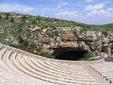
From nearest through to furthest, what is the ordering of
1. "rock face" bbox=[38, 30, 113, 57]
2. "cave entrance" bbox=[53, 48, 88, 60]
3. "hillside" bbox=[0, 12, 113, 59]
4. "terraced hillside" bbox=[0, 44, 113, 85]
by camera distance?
"terraced hillside" bbox=[0, 44, 113, 85]
"hillside" bbox=[0, 12, 113, 59]
"rock face" bbox=[38, 30, 113, 57]
"cave entrance" bbox=[53, 48, 88, 60]

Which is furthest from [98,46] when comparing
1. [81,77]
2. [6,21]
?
[81,77]

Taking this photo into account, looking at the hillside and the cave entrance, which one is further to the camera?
the cave entrance

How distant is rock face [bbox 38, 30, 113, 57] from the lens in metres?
41.3

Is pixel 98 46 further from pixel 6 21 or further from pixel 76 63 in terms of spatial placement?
pixel 6 21

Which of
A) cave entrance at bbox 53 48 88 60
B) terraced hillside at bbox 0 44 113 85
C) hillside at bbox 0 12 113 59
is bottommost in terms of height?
cave entrance at bbox 53 48 88 60

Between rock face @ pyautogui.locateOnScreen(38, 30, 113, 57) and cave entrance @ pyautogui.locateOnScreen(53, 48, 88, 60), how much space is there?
126cm

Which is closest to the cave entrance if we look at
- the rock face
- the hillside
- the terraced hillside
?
the rock face

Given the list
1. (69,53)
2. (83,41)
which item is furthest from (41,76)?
(69,53)

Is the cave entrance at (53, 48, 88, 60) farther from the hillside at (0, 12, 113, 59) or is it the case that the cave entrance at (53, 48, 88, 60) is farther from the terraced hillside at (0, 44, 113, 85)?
the terraced hillside at (0, 44, 113, 85)

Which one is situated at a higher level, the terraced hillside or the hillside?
the hillside

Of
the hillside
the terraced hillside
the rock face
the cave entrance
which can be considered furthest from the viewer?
the cave entrance

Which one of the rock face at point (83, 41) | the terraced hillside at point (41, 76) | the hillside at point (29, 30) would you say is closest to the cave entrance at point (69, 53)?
the rock face at point (83, 41)

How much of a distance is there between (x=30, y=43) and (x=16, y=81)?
23.6 m

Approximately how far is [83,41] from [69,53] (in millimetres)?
4471
